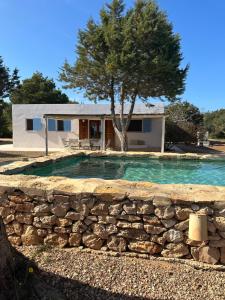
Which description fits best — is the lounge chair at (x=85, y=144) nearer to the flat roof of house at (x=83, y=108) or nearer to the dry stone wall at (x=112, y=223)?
the flat roof of house at (x=83, y=108)

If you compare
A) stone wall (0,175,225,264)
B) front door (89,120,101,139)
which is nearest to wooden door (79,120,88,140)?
front door (89,120,101,139)


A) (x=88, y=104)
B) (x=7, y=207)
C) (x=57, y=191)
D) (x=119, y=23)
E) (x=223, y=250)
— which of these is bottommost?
(x=223, y=250)

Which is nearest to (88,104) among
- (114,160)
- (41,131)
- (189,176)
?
(41,131)

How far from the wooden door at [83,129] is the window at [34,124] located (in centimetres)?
338

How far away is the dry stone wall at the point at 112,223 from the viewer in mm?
3537

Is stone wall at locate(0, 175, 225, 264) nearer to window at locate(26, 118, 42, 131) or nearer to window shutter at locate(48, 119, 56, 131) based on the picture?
window shutter at locate(48, 119, 56, 131)

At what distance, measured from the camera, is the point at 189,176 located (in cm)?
870

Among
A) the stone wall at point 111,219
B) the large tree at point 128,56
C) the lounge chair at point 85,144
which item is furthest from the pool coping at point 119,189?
the lounge chair at point 85,144

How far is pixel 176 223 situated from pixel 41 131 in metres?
19.7

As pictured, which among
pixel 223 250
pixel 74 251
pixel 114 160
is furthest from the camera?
pixel 114 160

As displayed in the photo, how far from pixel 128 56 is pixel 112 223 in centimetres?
1193

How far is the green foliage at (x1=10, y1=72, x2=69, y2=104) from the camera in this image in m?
37.5

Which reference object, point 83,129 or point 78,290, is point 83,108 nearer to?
point 83,129

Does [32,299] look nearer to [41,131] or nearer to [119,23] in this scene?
[119,23]
